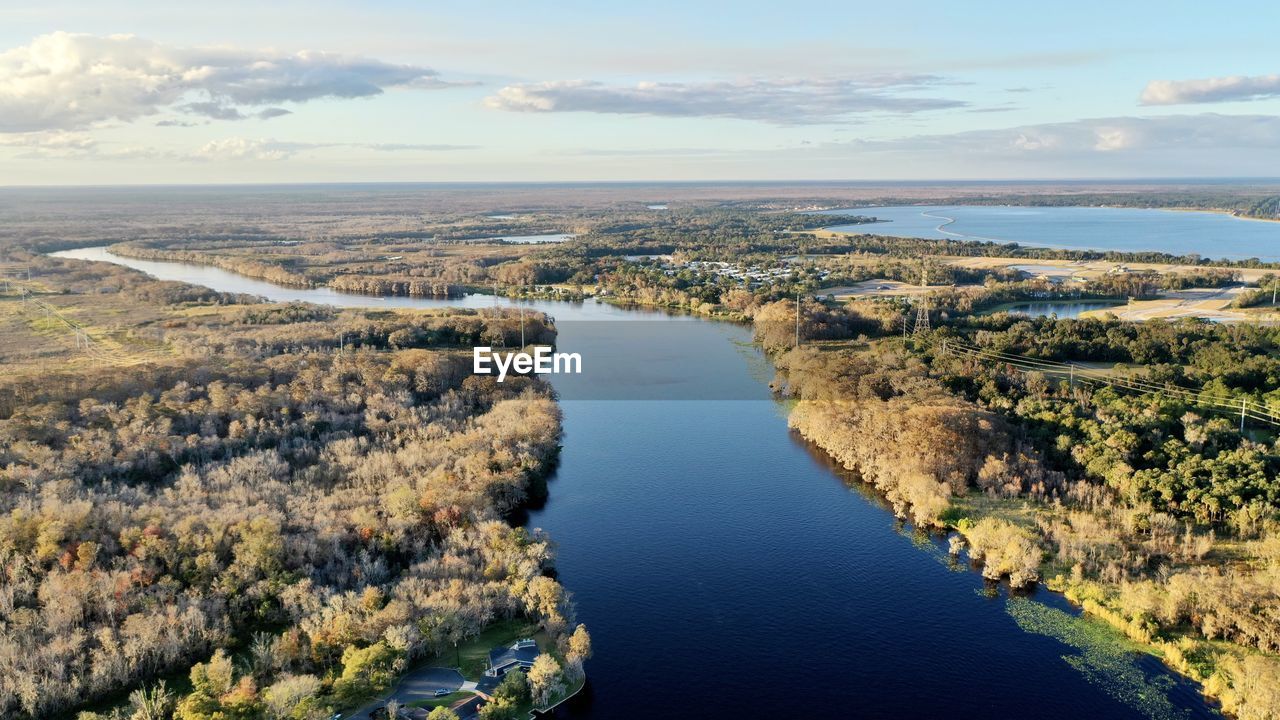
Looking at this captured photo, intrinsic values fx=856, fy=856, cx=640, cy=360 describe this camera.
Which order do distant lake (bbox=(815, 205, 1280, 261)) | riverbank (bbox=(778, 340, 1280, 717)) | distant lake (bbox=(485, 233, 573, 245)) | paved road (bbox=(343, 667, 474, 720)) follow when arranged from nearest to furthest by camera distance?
paved road (bbox=(343, 667, 474, 720)) < riverbank (bbox=(778, 340, 1280, 717)) < distant lake (bbox=(815, 205, 1280, 261)) < distant lake (bbox=(485, 233, 573, 245))

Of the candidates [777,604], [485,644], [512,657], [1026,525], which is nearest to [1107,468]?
[1026,525]

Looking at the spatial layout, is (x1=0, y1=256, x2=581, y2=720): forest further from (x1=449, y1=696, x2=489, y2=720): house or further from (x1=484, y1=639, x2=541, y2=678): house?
(x1=449, y1=696, x2=489, y2=720): house

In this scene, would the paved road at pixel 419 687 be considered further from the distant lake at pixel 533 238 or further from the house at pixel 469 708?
the distant lake at pixel 533 238

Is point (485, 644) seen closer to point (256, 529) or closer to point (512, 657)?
point (512, 657)

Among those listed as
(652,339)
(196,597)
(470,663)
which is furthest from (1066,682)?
(652,339)

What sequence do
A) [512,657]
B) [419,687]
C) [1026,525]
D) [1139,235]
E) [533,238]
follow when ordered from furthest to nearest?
[533,238] → [1139,235] → [1026,525] → [512,657] → [419,687]

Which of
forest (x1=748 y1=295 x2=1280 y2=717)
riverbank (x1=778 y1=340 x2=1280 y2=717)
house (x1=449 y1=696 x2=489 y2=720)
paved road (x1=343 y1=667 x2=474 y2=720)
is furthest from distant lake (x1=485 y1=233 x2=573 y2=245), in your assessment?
house (x1=449 y1=696 x2=489 y2=720)
